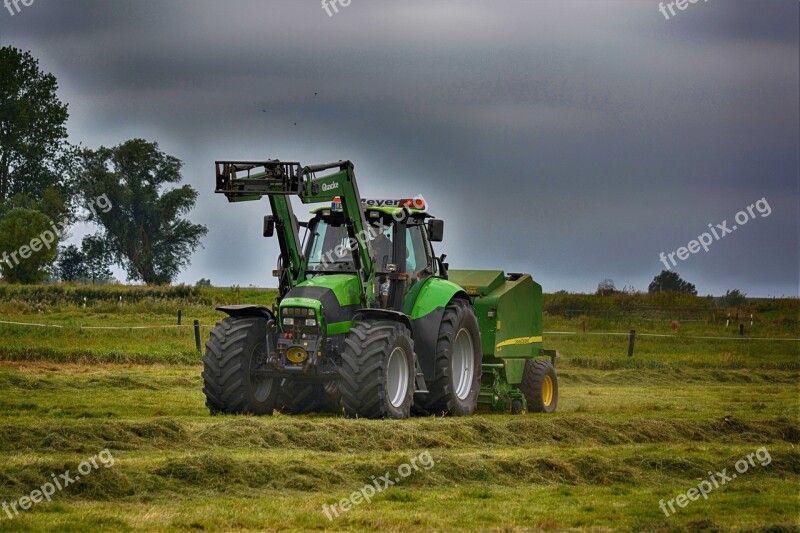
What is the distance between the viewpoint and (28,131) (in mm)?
76125

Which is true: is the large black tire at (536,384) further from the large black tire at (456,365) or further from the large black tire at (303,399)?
the large black tire at (303,399)

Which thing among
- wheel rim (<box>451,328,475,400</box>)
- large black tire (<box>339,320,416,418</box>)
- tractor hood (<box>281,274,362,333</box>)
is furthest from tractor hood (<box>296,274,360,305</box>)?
wheel rim (<box>451,328,475,400</box>)

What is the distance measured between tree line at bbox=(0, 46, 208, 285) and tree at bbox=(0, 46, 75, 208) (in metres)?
0.06

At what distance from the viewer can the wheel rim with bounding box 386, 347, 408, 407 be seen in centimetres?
1834

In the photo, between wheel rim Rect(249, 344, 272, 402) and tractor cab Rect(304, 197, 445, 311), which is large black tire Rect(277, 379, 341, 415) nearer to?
wheel rim Rect(249, 344, 272, 402)

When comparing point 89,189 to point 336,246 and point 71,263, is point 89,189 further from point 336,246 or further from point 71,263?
point 336,246

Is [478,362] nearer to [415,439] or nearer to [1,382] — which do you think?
[415,439]

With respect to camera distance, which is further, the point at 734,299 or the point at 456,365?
the point at 734,299

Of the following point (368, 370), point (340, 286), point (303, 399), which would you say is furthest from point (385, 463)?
point (303, 399)

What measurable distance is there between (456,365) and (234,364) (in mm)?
3929

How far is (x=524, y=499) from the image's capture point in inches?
485

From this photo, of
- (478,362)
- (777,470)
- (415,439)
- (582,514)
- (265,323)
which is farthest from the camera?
(478,362)

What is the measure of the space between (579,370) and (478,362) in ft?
41.7

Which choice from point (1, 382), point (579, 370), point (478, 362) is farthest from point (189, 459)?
point (579, 370)
